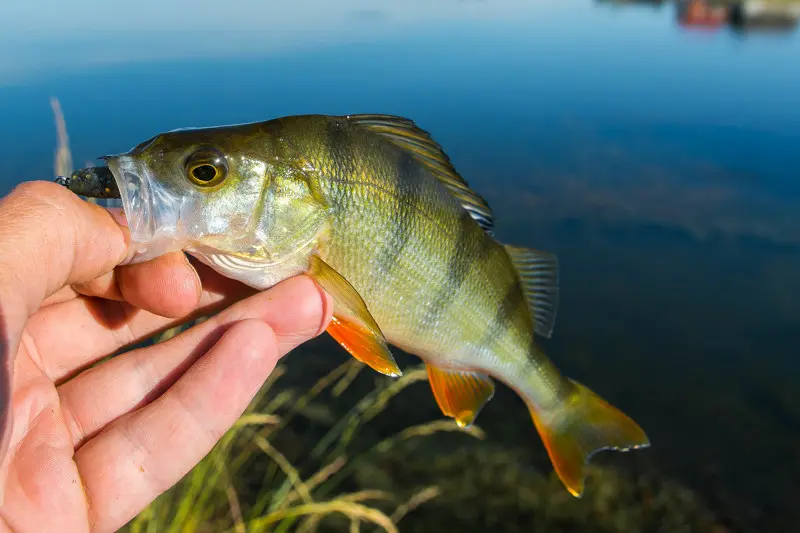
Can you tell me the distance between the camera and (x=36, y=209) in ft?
5.64

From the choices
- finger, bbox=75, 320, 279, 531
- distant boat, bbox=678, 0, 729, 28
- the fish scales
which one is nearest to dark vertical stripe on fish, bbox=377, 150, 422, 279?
the fish scales

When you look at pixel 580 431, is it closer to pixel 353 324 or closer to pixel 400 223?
pixel 353 324

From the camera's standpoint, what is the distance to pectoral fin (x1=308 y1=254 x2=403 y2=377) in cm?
210

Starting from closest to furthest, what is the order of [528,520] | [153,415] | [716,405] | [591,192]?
[153,415] → [528,520] → [716,405] → [591,192]

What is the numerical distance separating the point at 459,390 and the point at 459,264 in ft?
2.27

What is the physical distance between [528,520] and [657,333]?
3.26 m

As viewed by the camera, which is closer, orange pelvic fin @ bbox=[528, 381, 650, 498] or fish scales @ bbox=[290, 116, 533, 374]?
fish scales @ bbox=[290, 116, 533, 374]

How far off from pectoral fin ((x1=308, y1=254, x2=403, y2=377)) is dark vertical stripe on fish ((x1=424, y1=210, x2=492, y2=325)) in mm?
290

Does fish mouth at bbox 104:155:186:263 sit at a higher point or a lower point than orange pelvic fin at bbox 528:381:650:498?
higher

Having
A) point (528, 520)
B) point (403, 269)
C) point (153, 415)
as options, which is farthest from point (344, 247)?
point (528, 520)

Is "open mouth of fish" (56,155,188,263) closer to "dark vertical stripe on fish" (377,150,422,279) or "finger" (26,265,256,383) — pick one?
"finger" (26,265,256,383)

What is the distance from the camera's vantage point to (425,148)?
2.31m

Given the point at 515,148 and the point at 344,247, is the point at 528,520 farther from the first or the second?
the point at 515,148

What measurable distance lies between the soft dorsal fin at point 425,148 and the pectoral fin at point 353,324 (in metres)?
0.54
